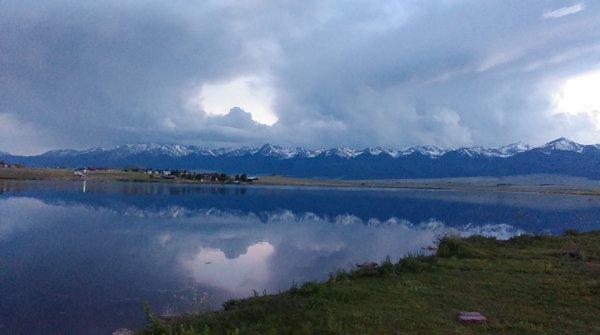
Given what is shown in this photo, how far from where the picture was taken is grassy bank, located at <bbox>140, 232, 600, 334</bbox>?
14367 millimetres

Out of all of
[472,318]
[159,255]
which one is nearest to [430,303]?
[472,318]

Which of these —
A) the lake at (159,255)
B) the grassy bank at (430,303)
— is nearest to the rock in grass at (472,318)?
the grassy bank at (430,303)

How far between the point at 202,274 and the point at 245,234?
18006 millimetres

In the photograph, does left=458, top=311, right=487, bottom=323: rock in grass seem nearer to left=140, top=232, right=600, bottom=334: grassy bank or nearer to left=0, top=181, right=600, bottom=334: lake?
left=140, top=232, right=600, bottom=334: grassy bank

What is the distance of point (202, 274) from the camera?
27219mm

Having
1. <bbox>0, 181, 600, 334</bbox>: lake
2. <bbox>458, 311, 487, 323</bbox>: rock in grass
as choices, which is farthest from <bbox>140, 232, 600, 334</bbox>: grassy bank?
<bbox>0, 181, 600, 334</bbox>: lake

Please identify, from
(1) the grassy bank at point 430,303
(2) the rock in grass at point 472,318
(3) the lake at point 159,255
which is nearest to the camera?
(1) the grassy bank at point 430,303

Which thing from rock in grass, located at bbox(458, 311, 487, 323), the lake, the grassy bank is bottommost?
the lake

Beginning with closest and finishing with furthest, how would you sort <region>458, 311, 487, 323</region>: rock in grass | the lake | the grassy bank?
the grassy bank, <region>458, 311, 487, 323</region>: rock in grass, the lake

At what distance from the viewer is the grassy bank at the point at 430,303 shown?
1437 cm

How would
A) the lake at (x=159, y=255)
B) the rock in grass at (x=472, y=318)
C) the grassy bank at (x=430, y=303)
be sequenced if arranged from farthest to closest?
the lake at (x=159, y=255) < the rock in grass at (x=472, y=318) < the grassy bank at (x=430, y=303)

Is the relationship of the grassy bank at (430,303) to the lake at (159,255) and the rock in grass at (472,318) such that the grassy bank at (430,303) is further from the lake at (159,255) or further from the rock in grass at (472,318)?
the lake at (159,255)

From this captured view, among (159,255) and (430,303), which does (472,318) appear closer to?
(430,303)

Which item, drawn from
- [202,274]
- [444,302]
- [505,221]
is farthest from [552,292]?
[505,221]
